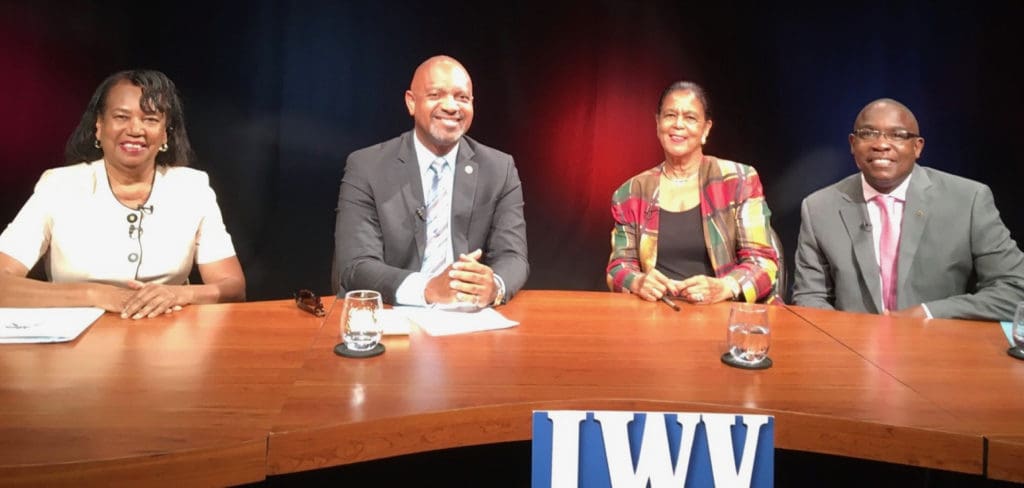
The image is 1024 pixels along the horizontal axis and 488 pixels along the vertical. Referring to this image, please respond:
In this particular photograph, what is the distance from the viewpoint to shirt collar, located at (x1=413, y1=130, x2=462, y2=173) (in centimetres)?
268

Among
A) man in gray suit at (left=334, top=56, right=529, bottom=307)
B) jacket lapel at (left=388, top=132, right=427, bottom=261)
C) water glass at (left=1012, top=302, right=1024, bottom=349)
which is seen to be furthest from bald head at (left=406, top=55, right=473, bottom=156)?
water glass at (left=1012, top=302, right=1024, bottom=349)

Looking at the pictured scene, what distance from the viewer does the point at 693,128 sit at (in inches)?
111

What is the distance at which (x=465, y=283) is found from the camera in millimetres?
2029

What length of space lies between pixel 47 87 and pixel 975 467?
362 cm

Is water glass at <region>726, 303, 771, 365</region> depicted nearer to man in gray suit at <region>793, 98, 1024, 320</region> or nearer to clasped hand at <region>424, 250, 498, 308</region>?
clasped hand at <region>424, 250, 498, 308</region>

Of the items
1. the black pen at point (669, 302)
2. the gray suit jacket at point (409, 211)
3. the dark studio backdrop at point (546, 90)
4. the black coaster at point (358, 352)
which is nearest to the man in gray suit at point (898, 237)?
the black pen at point (669, 302)

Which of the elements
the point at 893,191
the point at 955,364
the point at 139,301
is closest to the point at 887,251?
the point at 893,191

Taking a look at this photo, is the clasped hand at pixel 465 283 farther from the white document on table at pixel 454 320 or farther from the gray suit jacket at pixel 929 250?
the gray suit jacket at pixel 929 250

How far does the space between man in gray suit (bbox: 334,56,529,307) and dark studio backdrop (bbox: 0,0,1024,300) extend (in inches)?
42.0

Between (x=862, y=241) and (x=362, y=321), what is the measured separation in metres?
1.78

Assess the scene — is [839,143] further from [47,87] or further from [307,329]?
[47,87]

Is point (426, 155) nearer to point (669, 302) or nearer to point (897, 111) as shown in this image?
point (669, 302)

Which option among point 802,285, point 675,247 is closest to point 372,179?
point 675,247

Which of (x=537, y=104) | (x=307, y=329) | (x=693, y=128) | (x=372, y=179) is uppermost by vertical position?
(x=537, y=104)
